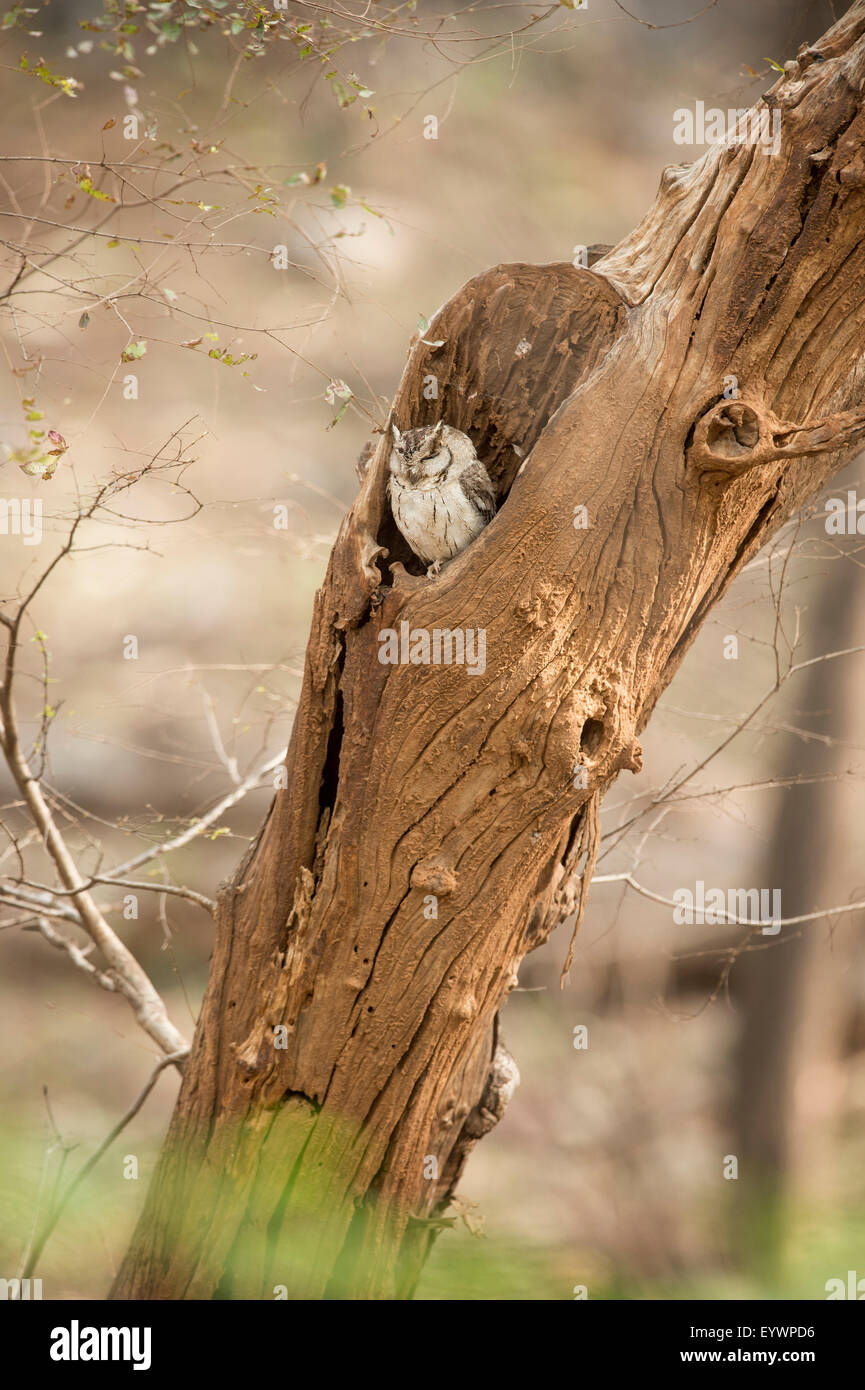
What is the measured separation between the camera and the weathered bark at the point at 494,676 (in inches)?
72.1

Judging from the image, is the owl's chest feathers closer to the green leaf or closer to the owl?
the owl

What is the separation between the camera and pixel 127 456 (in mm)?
2654

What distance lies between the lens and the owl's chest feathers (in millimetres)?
2014

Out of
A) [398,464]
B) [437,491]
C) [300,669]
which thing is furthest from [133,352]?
[300,669]

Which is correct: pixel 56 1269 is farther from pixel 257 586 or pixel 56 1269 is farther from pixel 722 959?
pixel 257 586

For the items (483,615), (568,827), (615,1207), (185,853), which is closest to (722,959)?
(615,1207)

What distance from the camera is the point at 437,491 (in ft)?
6.55

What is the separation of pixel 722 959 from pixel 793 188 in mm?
4540

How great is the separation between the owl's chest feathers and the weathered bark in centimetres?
7

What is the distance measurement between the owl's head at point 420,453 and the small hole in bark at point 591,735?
594mm

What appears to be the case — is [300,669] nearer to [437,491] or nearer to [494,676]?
[437,491]

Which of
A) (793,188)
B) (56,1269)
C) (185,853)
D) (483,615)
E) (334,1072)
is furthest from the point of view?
(185,853)

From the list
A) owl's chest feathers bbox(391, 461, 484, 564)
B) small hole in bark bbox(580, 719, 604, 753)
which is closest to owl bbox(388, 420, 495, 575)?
owl's chest feathers bbox(391, 461, 484, 564)

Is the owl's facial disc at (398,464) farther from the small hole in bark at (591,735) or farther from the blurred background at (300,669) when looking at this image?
the blurred background at (300,669)
